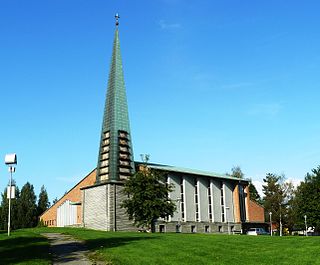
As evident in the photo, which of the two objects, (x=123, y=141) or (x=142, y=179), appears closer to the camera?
(x=142, y=179)

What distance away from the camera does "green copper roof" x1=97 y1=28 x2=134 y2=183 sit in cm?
5819

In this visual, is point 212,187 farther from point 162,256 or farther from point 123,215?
point 162,256

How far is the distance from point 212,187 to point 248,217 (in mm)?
13862

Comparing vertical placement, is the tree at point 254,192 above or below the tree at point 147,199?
above

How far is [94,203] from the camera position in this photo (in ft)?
193

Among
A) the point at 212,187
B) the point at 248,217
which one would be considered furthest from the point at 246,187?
the point at 212,187

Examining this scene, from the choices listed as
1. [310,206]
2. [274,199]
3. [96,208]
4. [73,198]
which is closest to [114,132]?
[96,208]

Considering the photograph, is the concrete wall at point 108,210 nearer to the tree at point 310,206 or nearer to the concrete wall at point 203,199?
the concrete wall at point 203,199

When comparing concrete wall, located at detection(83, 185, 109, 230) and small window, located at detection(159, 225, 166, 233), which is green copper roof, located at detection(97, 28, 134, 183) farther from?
small window, located at detection(159, 225, 166, 233)

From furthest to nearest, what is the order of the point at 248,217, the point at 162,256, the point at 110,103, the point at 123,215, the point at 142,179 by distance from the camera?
the point at 248,217 < the point at 110,103 < the point at 123,215 < the point at 142,179 < the point at 162,256

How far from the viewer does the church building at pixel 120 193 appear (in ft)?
186

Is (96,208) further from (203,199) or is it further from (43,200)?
(43,200)

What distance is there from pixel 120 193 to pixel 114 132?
871cm

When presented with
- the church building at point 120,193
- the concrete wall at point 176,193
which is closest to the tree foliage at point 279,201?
the church building at point 120,193
